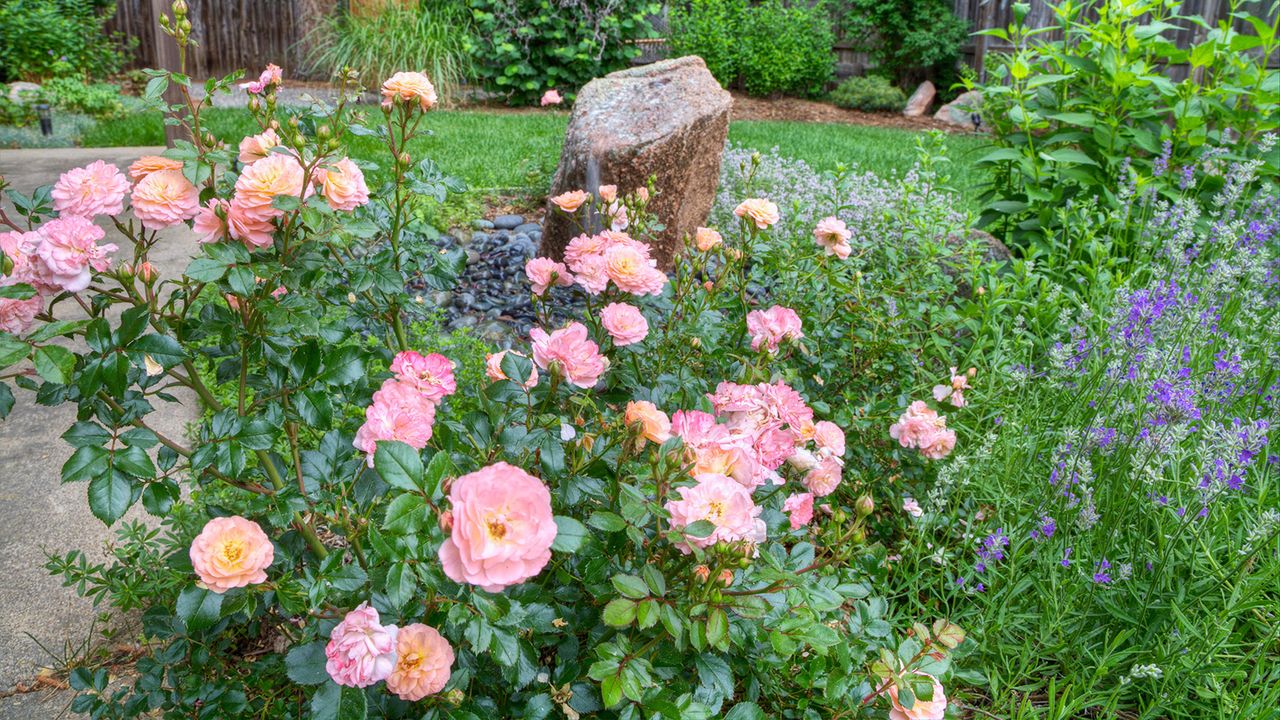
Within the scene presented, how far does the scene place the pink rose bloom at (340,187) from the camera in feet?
4.23

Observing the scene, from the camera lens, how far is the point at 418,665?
1062 millimetres

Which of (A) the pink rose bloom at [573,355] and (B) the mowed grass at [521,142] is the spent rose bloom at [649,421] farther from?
(B) the mowed grass at [521,142]

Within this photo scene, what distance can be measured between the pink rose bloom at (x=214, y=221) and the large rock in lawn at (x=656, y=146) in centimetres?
241

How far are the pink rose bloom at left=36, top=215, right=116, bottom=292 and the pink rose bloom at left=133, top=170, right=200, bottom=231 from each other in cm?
7

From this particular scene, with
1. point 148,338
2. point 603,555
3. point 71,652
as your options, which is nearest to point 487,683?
point 603,555

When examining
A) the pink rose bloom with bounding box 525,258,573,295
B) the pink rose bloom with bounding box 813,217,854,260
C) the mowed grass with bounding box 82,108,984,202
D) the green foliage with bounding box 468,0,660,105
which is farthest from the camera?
the green foliage with bounding box 468,0,660,105

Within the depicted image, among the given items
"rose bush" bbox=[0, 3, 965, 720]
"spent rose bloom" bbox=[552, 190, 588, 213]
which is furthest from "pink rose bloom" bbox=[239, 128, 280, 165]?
"spent rose bloom" bbox=[552, 190, 588, 213]

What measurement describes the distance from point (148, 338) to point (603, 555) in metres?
0.72

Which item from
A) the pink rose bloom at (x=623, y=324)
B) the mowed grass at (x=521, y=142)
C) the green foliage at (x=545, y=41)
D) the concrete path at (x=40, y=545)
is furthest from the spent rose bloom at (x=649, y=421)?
the green foliage at (x=545, y=41)

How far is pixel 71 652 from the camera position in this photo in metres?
1.88

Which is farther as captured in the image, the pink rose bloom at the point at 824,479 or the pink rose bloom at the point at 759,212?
the pink rose bloom at the point at 759,212

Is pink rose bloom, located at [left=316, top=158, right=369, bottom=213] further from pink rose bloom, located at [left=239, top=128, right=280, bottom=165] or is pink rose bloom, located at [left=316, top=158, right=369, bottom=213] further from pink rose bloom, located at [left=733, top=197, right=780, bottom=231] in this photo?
pink rose bloom, located at [left=733, top=197, right=780, bottom=231]

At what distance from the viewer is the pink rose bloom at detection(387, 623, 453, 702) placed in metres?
1.06

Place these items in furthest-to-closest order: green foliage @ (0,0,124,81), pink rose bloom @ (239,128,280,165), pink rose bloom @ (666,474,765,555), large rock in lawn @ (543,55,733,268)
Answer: green foliage @ (0,0,124,81), large rock in lawn @ (543,55,733,268), pink rose bloom @ (239,128,280,165), pink rose bloom @ (666,474,765,555)
